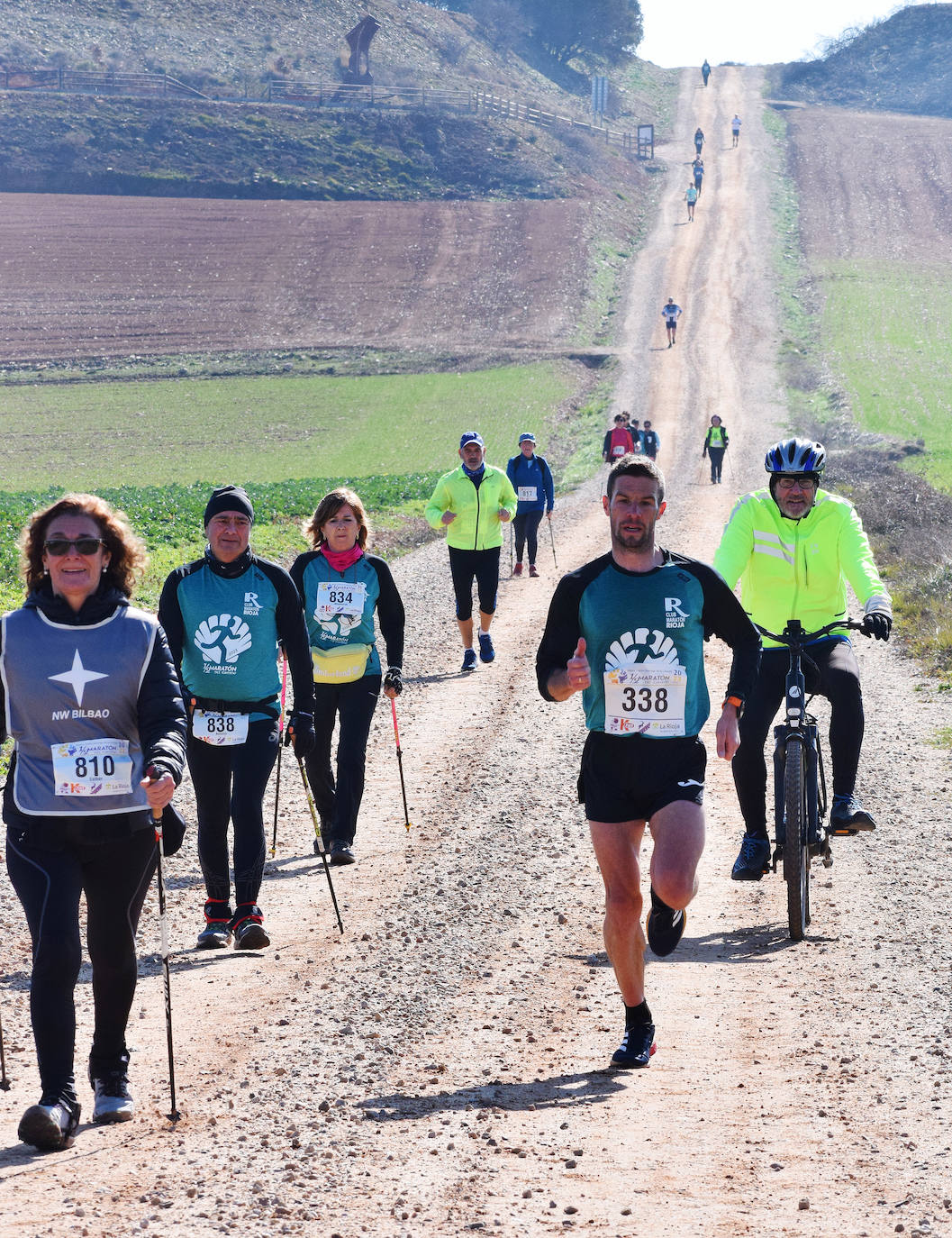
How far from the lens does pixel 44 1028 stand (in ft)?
16.4

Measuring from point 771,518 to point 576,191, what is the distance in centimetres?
7856

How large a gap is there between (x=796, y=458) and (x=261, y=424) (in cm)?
4385

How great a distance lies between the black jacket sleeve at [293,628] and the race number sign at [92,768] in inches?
96.4

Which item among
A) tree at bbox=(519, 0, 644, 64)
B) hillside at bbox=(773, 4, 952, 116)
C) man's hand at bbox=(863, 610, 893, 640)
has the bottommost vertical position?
man's hand at bbox=(863, 610, 893, 640)

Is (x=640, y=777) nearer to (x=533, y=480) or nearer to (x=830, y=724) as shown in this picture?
(x=830, y=724)

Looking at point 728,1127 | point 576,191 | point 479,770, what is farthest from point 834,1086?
point 576,191

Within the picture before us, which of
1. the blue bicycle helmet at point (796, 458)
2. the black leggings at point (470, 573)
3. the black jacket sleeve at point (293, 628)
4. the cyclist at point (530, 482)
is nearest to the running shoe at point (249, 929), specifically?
the black jacket sleeve at point (293, 628)

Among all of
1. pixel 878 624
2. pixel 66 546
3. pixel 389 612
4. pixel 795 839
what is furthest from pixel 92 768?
pixel 389 612

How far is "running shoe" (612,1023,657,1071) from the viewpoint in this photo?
5.76m

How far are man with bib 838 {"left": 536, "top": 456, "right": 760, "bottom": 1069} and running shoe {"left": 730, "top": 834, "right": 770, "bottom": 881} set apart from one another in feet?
7.32

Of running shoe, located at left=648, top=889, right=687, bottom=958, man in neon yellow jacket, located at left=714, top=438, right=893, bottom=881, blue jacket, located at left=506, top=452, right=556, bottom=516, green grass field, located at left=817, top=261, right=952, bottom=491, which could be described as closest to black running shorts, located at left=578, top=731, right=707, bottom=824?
running shoe, located at left=648, top=889, right=687, bottom=958

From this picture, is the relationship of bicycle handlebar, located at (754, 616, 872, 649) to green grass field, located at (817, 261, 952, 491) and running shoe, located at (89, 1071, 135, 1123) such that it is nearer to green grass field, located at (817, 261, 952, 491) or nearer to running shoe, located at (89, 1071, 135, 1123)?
running shoe, located at (89, 1071, 135, 1123)

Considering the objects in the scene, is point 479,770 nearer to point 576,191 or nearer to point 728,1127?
point 728,1127

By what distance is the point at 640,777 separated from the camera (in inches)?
223
